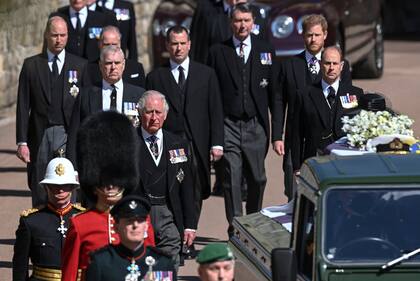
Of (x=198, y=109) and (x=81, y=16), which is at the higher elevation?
(x=81, y=16)

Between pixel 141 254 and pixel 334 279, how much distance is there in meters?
0.96

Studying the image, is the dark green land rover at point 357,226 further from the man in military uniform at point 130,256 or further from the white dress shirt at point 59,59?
the white dress shirt at point 59,59

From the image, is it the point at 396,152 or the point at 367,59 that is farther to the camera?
the point at 367,59

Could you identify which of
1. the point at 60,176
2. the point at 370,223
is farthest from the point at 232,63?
Result: the point at 370,223

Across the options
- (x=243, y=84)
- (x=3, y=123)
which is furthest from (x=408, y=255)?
(x=3, y=123)

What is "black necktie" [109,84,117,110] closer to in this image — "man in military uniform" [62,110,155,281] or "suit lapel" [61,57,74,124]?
"suit lapel" [61,57,74,124]

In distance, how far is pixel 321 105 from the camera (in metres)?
12.4

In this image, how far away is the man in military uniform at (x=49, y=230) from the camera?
31.3 ft

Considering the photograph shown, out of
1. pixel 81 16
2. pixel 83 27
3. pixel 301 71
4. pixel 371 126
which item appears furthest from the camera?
pixel 81 16

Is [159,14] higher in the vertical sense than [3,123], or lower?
higher

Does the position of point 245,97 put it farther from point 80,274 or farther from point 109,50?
point 80,274

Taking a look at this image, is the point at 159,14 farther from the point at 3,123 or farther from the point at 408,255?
the point at 408,255

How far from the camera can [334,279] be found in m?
7.96

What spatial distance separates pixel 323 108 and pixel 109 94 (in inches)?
64.9
